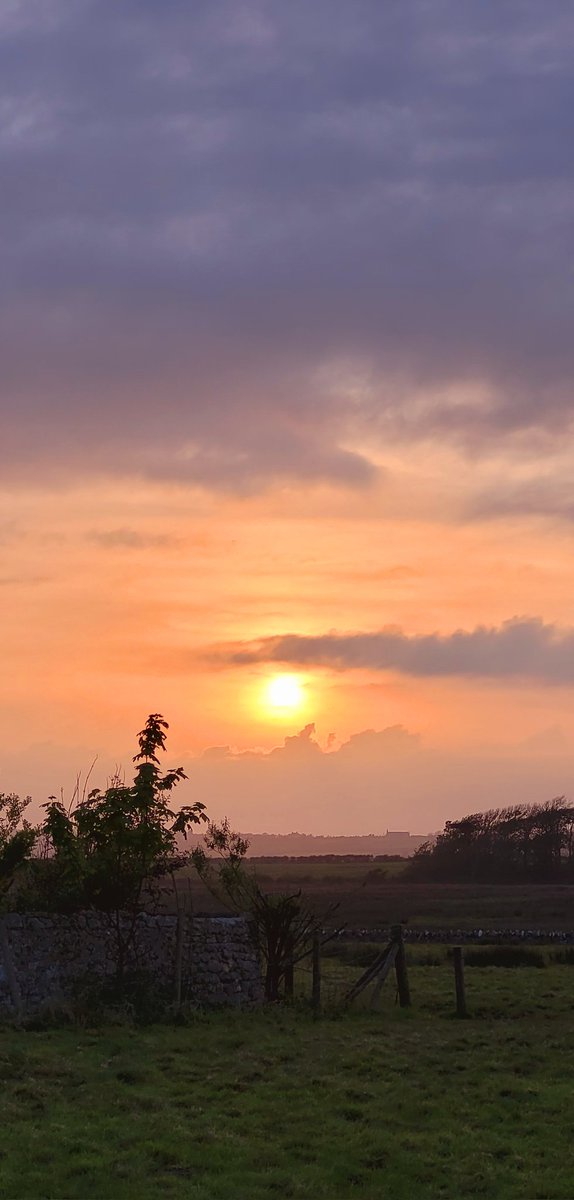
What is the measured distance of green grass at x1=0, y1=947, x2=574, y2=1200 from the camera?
10.4 m

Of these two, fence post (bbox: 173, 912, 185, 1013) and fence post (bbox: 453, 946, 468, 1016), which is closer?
fence post (bbox: 173, 912, 185, 1013)

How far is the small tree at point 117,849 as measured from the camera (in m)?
21.7

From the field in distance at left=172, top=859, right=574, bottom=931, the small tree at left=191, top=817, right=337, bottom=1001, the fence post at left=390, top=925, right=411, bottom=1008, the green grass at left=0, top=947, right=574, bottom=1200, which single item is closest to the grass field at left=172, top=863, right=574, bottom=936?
the field in distance at left=172, top=859, right=574, bottom=931

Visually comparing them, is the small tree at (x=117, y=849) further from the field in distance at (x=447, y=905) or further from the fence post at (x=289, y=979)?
the field in distance at (x=447, y=905)

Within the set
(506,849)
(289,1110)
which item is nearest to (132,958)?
(289,1110)

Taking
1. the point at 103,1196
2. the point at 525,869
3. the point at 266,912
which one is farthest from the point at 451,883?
the point at 103,1196

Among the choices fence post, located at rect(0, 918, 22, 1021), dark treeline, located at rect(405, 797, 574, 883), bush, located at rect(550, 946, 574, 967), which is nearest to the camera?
fence post, located at rect(0, 918, 22, 1021)

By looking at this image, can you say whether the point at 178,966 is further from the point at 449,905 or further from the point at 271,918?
the point at 449,905

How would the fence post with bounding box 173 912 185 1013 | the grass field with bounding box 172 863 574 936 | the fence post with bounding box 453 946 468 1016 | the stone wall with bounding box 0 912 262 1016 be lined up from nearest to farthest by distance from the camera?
the stone wall with bounding box 0 912 262 1016 < the fence post with bounding box 173 912 185 1013 < the fence post with bounding box 453 946 468 1016 < the grass field with bounding box 172 863 574 936

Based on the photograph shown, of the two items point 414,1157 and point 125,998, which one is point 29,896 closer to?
point 125,998

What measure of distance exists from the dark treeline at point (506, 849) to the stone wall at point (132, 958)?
77.5 metres

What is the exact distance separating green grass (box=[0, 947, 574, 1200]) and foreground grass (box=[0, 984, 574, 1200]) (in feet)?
0.09

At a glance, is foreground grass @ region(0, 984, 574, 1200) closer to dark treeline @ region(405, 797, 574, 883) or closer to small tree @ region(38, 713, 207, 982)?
small tree @ region(38, 713, 207, 982)

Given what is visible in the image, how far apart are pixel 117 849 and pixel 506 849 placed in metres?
85.3
